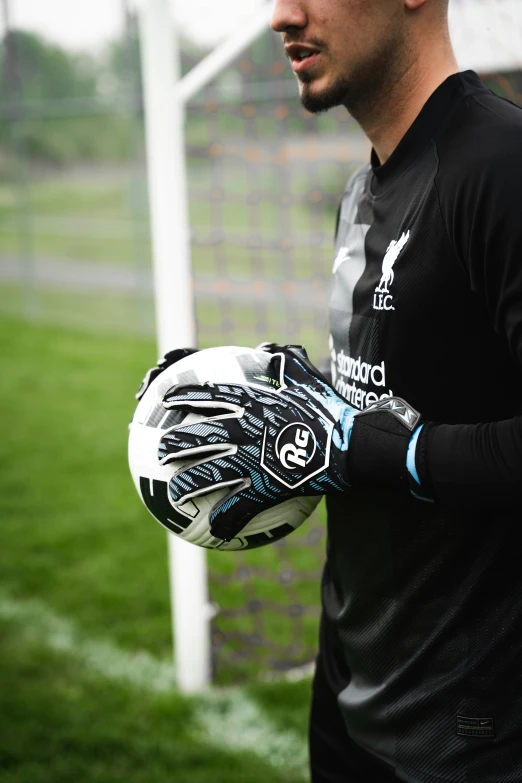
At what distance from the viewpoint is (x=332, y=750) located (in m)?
1.76

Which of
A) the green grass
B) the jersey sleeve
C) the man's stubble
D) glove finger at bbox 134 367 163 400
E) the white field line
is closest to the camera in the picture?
the jersey sleeve

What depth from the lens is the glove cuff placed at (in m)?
1.23

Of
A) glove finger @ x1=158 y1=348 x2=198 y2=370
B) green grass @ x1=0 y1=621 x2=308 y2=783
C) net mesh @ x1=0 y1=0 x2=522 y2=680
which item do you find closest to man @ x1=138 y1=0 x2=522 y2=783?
glove finger @ x1=158 y1=348 x2=198 y2=370

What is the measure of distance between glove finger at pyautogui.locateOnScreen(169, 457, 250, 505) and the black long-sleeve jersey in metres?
0.22

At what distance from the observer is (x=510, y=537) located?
136cm

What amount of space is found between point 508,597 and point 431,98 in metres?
0.83

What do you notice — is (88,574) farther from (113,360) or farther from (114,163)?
(114,163)

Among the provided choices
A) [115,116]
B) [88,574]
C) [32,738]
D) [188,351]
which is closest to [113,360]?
[115,116]

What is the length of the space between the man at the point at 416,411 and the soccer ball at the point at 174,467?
6cm

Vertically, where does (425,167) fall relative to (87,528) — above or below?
above

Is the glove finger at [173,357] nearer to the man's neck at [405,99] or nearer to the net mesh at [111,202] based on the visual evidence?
the man's neck at [405,99]

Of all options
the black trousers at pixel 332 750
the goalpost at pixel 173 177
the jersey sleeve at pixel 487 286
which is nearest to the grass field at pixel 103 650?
the goalpost at pixel 173 177

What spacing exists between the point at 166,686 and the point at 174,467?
196 centimetres

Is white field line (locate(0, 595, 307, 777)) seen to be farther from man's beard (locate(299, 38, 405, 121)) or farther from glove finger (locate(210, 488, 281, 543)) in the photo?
man's beard (locate(299, 38, 405, 121))
